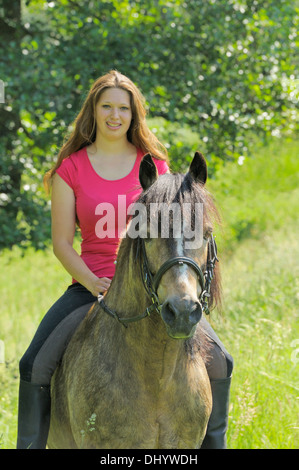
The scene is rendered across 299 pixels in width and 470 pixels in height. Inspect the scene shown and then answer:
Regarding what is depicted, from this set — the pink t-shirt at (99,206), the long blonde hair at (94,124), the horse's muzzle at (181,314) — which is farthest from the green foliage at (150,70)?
the horse's muzzle at (181,314)

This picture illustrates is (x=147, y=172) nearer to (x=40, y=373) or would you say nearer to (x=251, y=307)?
(x=40, y=373)

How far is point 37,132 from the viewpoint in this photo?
29.1ft

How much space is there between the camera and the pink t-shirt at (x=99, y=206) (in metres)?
3.50

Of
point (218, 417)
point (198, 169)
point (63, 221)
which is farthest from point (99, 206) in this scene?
point (218, 417)

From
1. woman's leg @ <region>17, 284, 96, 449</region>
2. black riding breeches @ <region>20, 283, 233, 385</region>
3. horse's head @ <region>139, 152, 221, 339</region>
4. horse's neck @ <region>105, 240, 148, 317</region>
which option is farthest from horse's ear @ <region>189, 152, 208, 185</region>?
woman's leg @ <region>17, 284, 96, 449</region>

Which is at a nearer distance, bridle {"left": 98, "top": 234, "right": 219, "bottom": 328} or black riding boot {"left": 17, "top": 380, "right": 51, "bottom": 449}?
bridle {"left": 98, "top": 234, "right": 219, "bottom": 328}

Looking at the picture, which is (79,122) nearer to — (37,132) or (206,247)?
(206,247)

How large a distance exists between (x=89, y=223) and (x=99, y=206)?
0.13 m

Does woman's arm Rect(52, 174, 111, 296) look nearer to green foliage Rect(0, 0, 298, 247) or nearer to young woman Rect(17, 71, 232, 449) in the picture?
young woman Rect(17, 71, 232, 449)

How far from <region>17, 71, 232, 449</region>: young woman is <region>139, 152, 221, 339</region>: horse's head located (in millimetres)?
628

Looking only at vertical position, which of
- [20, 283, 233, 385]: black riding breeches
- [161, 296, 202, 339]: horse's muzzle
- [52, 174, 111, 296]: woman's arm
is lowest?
[20, 283, 233, 385]: black riding breeches

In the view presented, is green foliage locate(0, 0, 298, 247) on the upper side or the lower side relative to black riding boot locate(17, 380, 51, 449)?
upper

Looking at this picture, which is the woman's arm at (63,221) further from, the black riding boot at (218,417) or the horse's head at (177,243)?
the black riding boot at (218,417)

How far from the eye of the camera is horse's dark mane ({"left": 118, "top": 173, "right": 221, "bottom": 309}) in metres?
2.66
